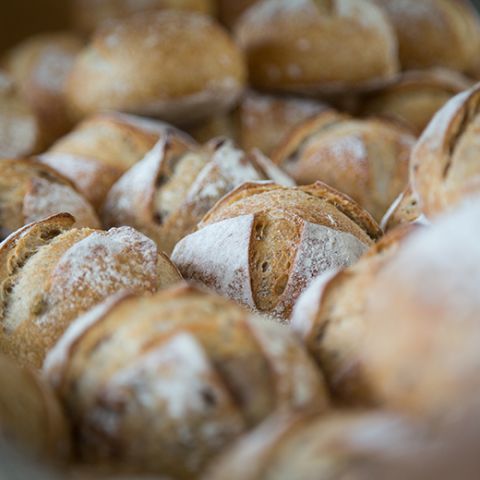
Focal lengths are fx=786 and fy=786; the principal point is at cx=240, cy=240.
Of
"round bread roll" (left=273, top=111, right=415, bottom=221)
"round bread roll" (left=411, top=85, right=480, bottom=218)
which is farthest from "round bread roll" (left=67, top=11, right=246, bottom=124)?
"round bread roll" (left=411, top=85, right=480, bottom=218)

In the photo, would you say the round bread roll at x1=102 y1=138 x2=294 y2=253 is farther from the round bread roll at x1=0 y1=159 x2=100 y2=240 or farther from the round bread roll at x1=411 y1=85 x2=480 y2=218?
the round bread roll at x1=411 y1=85 x2=480 y2=218

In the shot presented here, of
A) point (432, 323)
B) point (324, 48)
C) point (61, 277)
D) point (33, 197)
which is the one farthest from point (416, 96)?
point (432, 323)

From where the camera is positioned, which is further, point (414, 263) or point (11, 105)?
point (11, 105)

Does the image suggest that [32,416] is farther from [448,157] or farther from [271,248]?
[448,157]

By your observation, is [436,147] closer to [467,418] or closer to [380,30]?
[467,418]

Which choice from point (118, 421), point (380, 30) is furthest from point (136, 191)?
point (380, 30)

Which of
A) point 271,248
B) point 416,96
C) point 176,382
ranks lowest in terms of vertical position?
point 416,96

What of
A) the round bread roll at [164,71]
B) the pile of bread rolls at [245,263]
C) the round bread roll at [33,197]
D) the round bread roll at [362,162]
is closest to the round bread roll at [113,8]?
the pile of bread rolls at [245,263]
